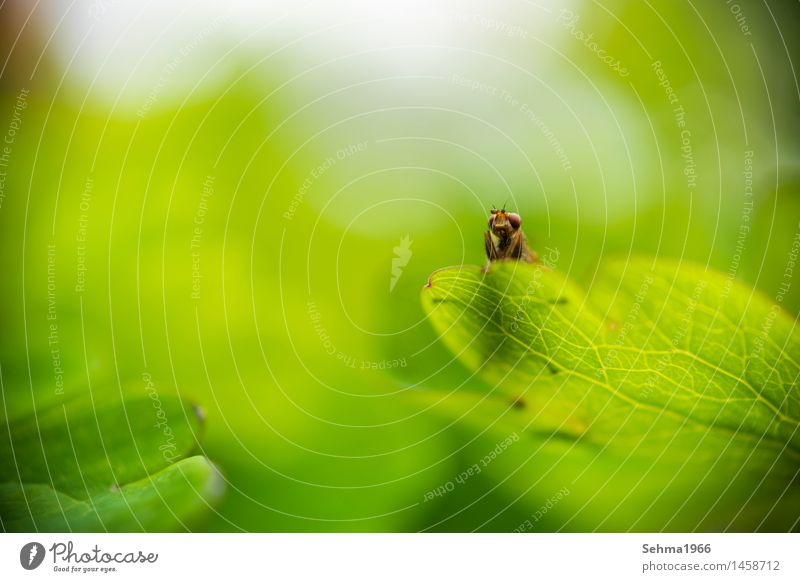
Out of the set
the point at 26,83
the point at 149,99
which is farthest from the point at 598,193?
the point at 26,83

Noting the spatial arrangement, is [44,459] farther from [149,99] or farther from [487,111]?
[487,111]

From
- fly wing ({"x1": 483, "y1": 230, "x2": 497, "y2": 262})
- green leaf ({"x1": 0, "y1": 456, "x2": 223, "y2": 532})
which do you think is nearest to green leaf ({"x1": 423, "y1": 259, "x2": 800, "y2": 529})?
fly wing ({"x1": 483, "y1": 230, "x2": 497, "y2": 262})

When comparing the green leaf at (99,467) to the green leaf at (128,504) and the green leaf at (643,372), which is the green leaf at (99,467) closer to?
the green leaf at (128,504)

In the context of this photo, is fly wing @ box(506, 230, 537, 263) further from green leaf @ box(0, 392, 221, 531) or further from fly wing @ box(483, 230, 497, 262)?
green leaf @ box(0, 392, 221, 531)
